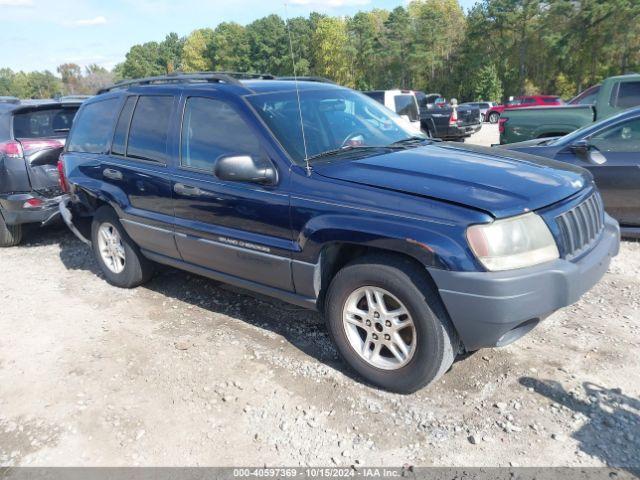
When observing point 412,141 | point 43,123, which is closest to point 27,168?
point 43,123

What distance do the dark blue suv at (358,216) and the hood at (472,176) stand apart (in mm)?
12

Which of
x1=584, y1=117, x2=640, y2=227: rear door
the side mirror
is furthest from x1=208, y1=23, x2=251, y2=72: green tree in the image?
the side mirror

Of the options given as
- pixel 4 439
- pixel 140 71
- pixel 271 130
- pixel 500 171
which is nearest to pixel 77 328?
pixel 4 439

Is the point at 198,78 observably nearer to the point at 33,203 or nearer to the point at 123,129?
the point at 123,129

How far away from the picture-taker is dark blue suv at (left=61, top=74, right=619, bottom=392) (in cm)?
279

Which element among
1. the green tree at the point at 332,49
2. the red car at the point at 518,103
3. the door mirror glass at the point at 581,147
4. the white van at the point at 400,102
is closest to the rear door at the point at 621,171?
the door mirror glass at the point at 581,147

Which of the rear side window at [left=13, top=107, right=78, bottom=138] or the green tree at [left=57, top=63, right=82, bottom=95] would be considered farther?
the green tree at [left=57, top=63, right=82, bottom=95]

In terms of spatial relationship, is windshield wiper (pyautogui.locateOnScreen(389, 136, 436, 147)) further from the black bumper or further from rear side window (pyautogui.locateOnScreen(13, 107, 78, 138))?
rear side window (pyautogui.locateOnScreen(13, 107, 78, 138))

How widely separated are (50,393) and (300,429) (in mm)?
1735

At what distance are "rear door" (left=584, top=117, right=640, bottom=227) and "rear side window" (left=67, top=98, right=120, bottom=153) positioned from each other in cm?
490

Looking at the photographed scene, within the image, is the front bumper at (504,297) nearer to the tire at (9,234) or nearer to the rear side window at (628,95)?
the tire at (9,234)

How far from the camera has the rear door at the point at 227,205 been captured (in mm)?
3512

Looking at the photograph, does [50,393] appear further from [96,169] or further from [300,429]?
[96,169]

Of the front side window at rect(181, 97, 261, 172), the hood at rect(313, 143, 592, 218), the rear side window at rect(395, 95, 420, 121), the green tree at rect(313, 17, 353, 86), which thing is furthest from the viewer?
Result: the green tree at rect(313, 17, 353, 86)
